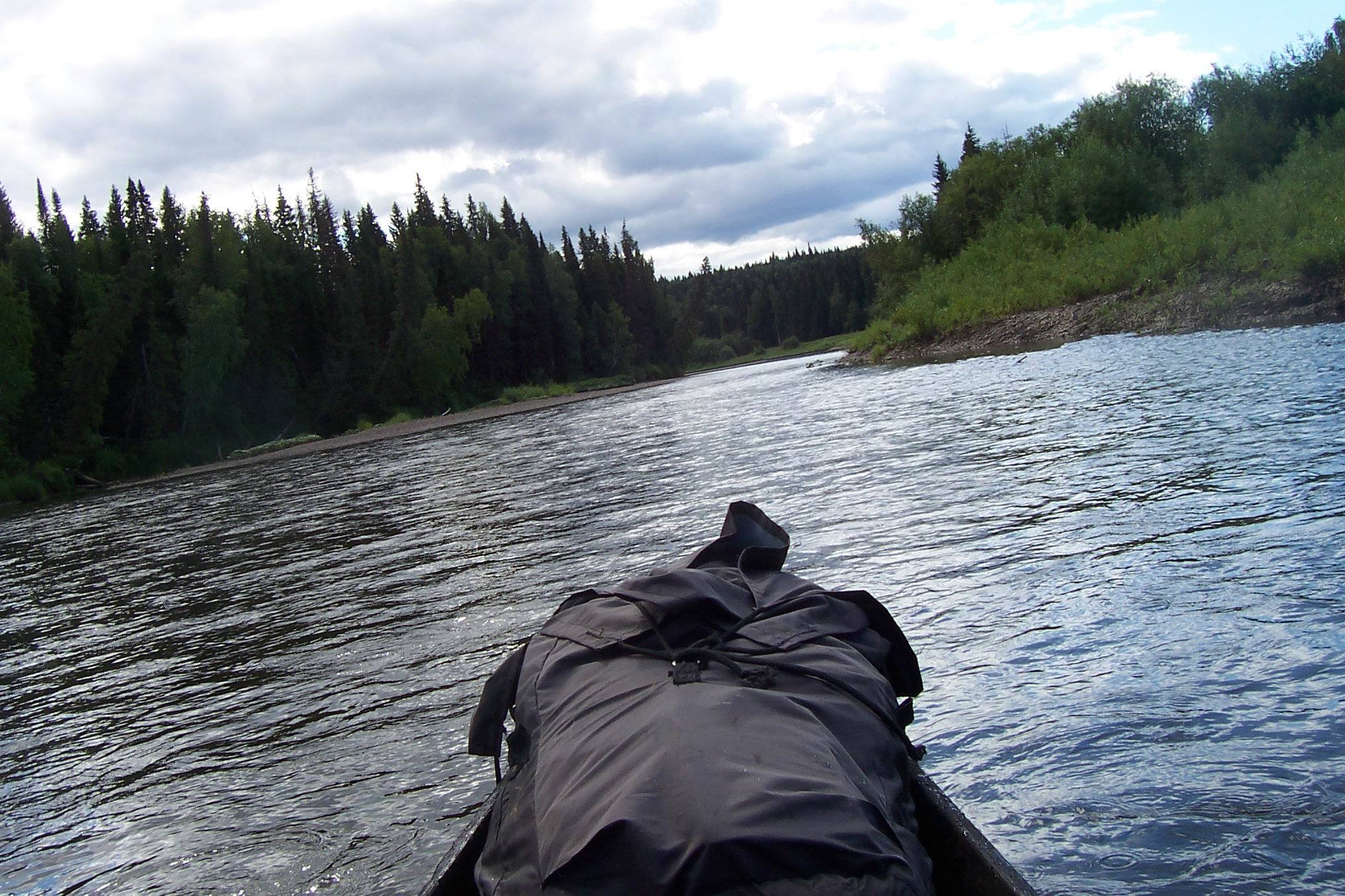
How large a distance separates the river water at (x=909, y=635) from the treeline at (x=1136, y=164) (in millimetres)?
23898

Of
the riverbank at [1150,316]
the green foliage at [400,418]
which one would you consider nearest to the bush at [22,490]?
the green foliage at [400,418]

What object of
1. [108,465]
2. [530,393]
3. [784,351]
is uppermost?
[784,351]

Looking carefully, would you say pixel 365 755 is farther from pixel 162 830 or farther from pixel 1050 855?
pixel 1050 855

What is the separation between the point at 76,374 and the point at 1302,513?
66.0m

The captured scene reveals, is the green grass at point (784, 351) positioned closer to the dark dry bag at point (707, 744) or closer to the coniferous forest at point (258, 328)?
the coniferous forest at point (258, 328)

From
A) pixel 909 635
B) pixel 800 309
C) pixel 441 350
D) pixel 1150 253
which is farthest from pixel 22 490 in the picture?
pixel 800 309

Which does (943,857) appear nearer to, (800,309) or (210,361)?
(210,361)

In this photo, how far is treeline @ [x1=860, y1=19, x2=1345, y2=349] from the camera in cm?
4019

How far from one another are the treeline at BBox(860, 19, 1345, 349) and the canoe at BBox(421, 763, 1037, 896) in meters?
32.9

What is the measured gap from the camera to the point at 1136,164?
145ft

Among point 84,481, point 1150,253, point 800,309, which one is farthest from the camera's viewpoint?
point 800,309

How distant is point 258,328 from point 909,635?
75638mm

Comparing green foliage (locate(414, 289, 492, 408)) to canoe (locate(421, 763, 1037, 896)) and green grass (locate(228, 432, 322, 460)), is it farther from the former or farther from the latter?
canoe (locate(421, 763, 1037, 896))

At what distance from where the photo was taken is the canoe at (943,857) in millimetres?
2537
